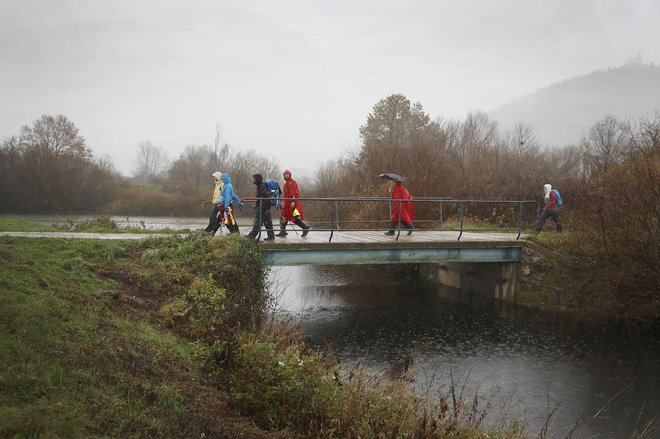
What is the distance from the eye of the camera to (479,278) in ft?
57.2

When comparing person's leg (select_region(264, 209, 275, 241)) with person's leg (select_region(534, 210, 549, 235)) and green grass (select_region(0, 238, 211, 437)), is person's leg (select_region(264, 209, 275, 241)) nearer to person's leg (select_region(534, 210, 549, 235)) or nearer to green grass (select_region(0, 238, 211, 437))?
green grass (select_region(0, 238, 211, 437))

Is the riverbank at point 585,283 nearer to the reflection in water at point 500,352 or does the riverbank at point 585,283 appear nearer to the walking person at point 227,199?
the reflection in water at point 500,352

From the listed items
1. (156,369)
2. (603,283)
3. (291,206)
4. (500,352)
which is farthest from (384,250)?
(156,369)

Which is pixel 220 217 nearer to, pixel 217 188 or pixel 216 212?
pixel 216 212

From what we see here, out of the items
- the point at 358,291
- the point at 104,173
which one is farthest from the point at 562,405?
the point at 104,173

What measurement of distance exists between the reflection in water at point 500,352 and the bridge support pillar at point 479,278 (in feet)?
1.49

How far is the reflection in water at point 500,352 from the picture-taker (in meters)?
8.40

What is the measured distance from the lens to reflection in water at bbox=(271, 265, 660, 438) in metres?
8.40

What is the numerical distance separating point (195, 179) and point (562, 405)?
39972mm

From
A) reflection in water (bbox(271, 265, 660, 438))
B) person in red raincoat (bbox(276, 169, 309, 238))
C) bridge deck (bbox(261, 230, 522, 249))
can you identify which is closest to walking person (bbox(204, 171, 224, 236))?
bridge deck (bbox(261, 230, 522, 249))

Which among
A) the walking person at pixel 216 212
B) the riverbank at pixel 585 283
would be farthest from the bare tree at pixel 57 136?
the riverbank at pixel 585 283

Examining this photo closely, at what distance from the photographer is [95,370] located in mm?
4742

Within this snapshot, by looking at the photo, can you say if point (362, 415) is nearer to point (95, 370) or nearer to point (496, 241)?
point (95, 370)

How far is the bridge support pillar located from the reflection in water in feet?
1.49
